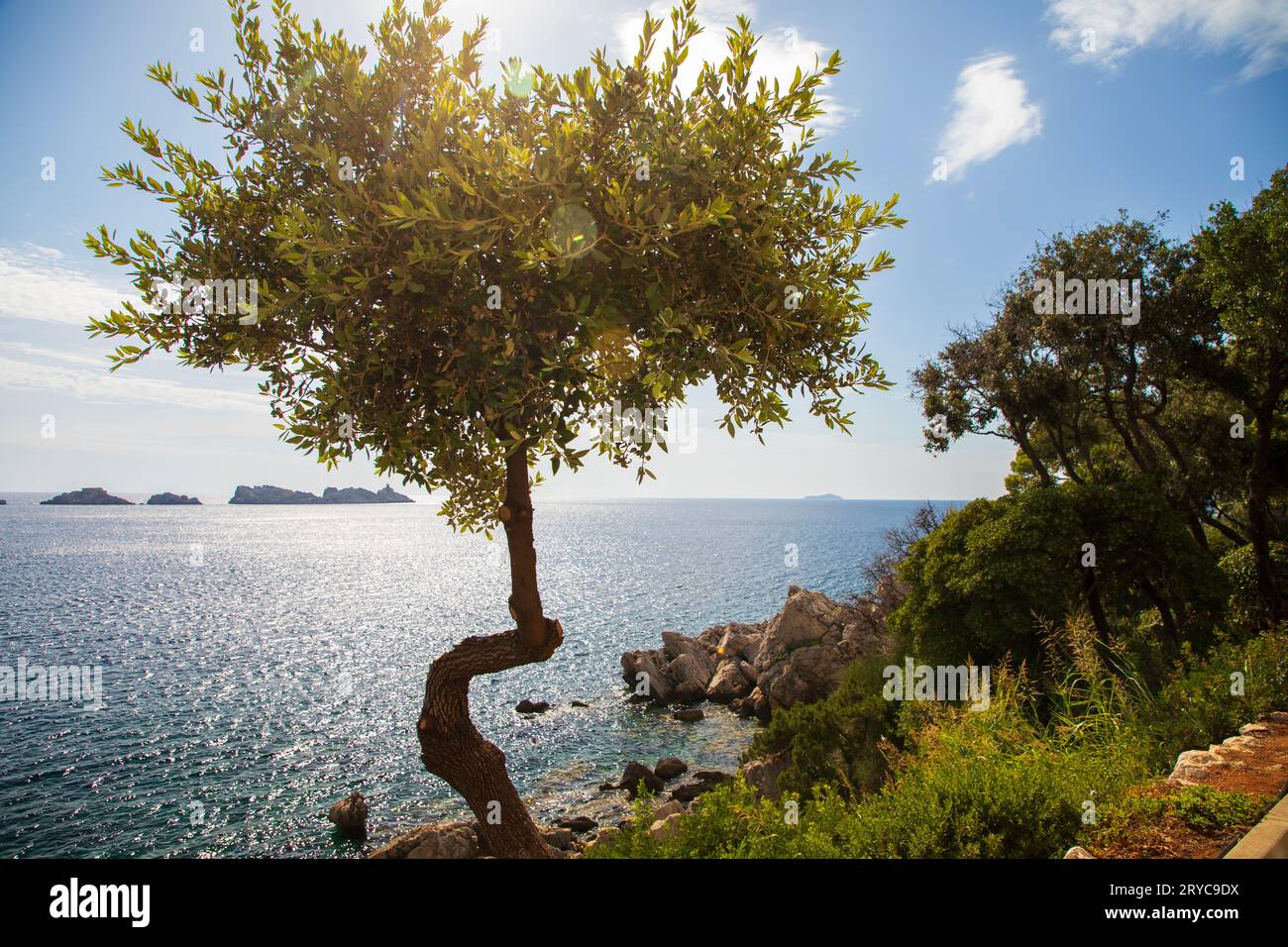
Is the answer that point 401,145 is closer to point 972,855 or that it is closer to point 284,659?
point 972,855

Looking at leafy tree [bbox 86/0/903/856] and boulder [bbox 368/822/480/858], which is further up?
leafy tree [bbox 86/0/903/856]

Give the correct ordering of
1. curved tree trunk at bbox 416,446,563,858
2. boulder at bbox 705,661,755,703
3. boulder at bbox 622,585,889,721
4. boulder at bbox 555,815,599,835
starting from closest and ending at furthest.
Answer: curved tree trunk at bbox 416,446,563,858 < boulder at bbox 555,815,599,835 < boulder at bbox 622,585,889,721 < boulder at bbox 705,661,755,703

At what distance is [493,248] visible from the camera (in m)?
5.59

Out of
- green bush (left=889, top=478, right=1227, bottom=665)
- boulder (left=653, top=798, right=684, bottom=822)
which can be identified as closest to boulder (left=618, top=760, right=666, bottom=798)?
boulder (left=653, top=798, right=684, bottom=822)

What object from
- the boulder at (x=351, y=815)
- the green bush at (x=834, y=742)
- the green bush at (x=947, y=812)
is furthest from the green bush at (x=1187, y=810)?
the boulder at (x=351, y=815)

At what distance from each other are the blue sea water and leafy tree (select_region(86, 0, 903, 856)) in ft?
70.8

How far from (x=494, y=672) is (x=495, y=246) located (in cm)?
556

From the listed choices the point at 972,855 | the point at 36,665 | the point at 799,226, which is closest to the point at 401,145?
the point at 799,226

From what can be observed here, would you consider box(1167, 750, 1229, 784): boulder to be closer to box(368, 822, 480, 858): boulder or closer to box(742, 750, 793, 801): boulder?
box(742, 750, 793, 801): boulder

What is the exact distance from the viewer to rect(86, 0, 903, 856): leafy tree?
540 cm

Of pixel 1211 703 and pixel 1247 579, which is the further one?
pixel 1247 579

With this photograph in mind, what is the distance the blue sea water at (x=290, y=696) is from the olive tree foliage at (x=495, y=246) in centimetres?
2162

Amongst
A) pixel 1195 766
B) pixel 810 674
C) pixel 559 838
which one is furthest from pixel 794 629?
pixel 1195 766

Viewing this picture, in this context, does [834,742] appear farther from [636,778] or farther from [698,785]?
[636,778]
